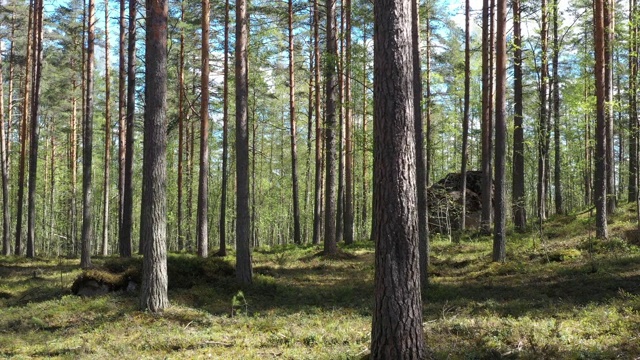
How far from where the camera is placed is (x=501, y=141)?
12672 mm

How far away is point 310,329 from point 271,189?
33.6 metres

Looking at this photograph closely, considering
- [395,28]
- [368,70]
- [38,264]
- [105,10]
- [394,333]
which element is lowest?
[38,264]

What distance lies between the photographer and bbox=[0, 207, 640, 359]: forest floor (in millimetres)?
6500

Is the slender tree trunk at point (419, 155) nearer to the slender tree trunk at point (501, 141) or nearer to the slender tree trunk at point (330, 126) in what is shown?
the slender tree trunk at point (501, 141)

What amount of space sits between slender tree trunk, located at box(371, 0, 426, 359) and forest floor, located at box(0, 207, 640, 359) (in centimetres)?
125

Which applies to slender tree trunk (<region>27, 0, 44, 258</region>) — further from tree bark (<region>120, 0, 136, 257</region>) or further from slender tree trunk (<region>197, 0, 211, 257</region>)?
slender tree trunk (<region>197, 0, 211, 257</region>)

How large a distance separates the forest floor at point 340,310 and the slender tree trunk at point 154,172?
1.86 feet

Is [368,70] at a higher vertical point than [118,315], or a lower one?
higher

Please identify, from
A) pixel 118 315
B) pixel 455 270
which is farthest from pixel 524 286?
pixel 118 315

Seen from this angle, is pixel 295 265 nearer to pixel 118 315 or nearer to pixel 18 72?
pixel 118 315

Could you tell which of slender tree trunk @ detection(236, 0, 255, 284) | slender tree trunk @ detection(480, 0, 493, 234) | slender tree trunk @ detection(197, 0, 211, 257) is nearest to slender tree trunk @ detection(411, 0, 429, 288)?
slender tree trunk @ detection(236, 0, 255, 284)

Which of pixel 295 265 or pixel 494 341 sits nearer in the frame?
pixel 494 341

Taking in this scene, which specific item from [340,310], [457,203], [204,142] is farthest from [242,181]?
[457,203]

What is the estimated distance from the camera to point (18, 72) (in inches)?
1083
